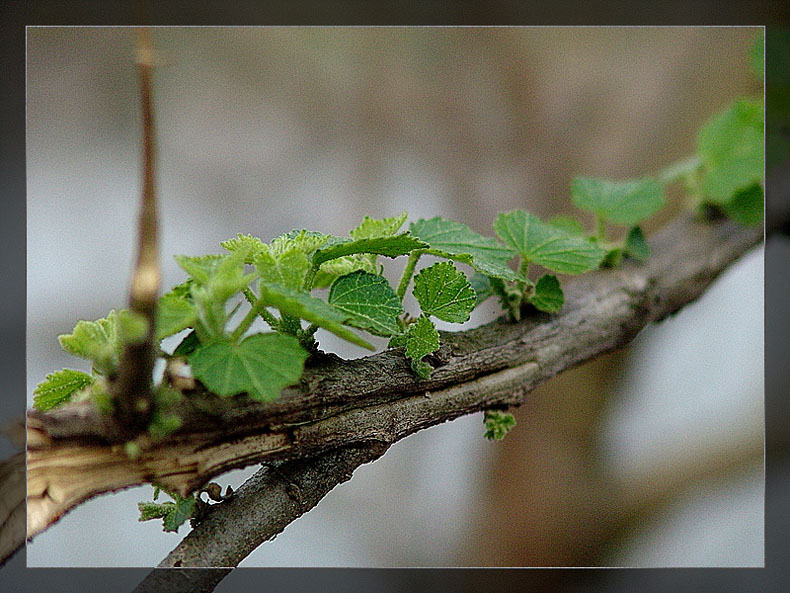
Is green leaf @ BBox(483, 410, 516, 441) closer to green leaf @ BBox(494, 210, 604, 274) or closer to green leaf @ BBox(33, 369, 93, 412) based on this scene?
green leaf @ BBox(494, 210, 604, 274)

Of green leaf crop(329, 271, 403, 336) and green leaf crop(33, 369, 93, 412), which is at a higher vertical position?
green leaf crop(329, 271, 403, 336)

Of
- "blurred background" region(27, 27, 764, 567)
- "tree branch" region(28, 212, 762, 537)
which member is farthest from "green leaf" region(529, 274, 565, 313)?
"blurred background" region(27, 27, 764, 567)

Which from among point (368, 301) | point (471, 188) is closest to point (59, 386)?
point (368, 301)

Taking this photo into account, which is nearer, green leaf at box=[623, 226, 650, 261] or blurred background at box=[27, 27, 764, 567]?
green leaf at box=[623, 226, 650, 261]

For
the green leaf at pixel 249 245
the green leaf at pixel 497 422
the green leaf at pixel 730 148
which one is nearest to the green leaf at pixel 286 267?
the green leaf at pixel 249 245

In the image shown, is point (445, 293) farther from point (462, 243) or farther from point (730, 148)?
point (730, 148)

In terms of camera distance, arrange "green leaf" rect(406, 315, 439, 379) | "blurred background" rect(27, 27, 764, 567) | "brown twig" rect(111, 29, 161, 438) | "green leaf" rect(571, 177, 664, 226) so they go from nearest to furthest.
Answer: "brown twig" rect(111, 29, 161, 438) < "green leaf" rect(406, 315, 439, 379) < "green leaf" rect(571, 177, 664, 226) < "blurred background" rect(27, 27, 764, 567)
